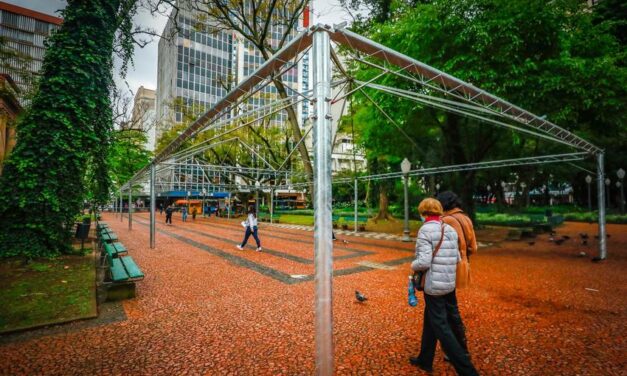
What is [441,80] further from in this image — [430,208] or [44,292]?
[44,292]

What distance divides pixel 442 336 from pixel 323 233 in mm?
1473

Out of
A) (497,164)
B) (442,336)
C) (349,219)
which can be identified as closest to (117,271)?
(442,336)

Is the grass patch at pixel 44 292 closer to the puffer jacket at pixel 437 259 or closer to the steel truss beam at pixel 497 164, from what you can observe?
the puffer jacket at pixel 437 259

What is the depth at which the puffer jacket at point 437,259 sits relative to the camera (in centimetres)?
275

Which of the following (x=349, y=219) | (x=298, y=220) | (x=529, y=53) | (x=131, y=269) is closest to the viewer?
(x=131, y=269)

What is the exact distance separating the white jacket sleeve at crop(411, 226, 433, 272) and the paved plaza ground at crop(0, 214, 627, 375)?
47.6 inches

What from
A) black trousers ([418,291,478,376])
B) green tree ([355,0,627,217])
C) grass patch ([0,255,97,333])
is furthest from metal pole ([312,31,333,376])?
green tree ([355,0,627,217])

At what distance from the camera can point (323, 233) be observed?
2.58m

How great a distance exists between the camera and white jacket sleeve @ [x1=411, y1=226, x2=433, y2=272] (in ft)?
9.08

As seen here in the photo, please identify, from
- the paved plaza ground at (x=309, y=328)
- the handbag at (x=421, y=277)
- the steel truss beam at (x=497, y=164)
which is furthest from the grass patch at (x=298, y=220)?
the handbag at (x=421, y=277)

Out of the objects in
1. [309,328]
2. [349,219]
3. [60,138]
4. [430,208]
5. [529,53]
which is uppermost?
[529,53]

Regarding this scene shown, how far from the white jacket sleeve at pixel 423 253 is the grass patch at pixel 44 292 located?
492cm

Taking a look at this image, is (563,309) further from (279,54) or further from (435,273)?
(279,54)

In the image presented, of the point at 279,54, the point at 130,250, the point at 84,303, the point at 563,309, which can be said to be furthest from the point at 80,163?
the point at 563,309
